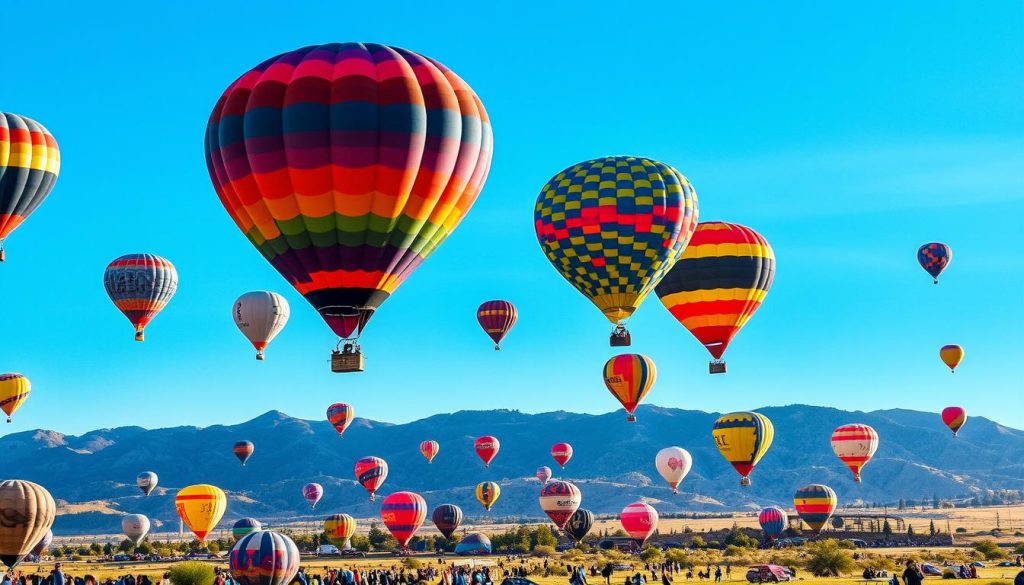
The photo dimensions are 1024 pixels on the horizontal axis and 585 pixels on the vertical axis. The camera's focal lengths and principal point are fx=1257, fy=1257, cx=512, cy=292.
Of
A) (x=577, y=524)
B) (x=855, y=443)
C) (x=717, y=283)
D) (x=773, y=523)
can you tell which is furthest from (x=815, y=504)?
(x=717, y=283)

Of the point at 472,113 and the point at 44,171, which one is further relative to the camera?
the point at 44,171

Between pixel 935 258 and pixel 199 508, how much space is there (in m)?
42.5

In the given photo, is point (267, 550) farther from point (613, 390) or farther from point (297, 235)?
point (613, 390)

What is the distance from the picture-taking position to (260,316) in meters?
58.5

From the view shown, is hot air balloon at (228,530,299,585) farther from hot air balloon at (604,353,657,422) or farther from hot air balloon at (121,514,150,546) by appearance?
hot air balloon at (121,514,150,546)

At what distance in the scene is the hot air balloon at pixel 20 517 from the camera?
113ft

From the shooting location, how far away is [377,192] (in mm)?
29250

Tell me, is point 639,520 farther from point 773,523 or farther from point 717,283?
point 717,283

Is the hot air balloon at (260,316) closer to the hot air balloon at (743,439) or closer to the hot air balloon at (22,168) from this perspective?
the hot air balloon at (22,168)

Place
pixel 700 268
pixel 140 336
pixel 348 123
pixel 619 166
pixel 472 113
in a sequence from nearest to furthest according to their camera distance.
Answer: pixel 348 123 < pixel 472 113 < pixel 619 166 < pixel 700 268 < pixel 140 336

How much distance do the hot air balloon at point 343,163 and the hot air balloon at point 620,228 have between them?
11.8 meters

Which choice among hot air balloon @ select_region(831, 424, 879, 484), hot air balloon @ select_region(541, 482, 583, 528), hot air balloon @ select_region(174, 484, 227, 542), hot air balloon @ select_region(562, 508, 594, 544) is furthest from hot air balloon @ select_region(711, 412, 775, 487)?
hot air balloon @ select_region(174, 484, 227, 542)

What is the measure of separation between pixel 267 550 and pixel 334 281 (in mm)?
6954

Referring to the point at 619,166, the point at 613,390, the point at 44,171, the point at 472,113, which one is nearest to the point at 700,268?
the point at 619,166
